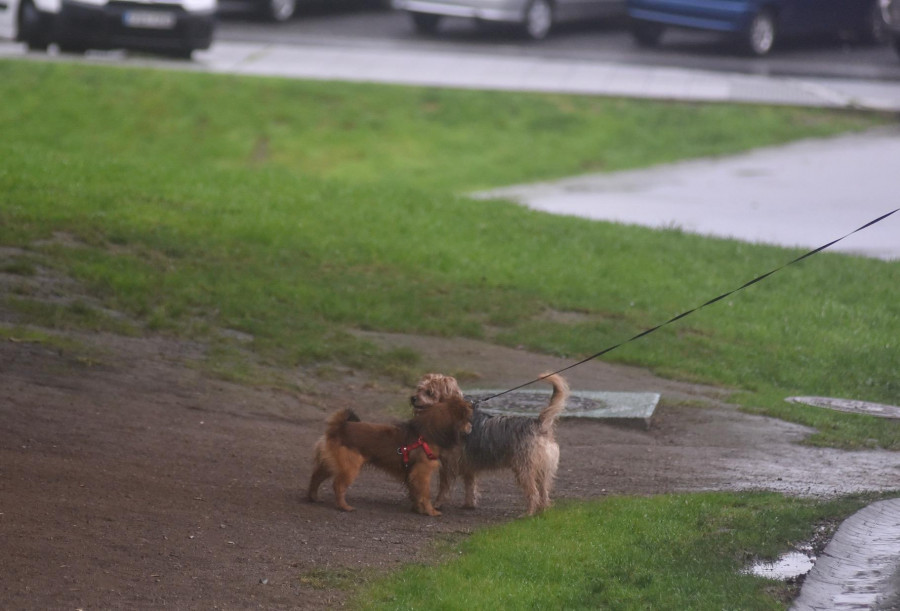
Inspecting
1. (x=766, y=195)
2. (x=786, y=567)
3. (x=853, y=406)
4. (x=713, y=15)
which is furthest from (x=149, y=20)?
(x=786, y=567)

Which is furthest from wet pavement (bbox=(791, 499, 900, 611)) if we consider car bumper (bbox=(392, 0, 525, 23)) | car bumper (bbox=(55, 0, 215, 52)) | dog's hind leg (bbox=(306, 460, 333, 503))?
car bumper (bbox=(392, 0, 525, 23))

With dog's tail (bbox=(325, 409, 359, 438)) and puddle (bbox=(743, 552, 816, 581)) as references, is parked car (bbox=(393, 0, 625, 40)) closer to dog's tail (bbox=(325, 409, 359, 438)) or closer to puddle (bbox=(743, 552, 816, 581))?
dog's tail (bbox=(325, 409, 359, 438))

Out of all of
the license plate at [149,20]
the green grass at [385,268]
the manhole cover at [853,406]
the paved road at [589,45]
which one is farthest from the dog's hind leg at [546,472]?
the paved road at [589,45]

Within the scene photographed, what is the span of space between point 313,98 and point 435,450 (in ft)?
45.4

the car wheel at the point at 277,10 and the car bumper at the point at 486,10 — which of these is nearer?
the car bumper at the point at 486,10

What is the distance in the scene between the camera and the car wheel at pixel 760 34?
2642 centimetres

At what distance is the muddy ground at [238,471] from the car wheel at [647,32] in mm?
18513

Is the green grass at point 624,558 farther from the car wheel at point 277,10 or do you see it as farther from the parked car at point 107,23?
the car wheel at point 277,10

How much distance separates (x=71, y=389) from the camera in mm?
8828

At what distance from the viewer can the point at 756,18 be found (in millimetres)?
26359

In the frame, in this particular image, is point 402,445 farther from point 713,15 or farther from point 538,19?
point 538,19

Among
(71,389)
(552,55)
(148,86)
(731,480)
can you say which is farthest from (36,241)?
(552,55)

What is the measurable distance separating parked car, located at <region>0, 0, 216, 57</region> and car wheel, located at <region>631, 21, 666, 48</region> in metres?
10.2

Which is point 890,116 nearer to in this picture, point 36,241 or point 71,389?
point 36,241
